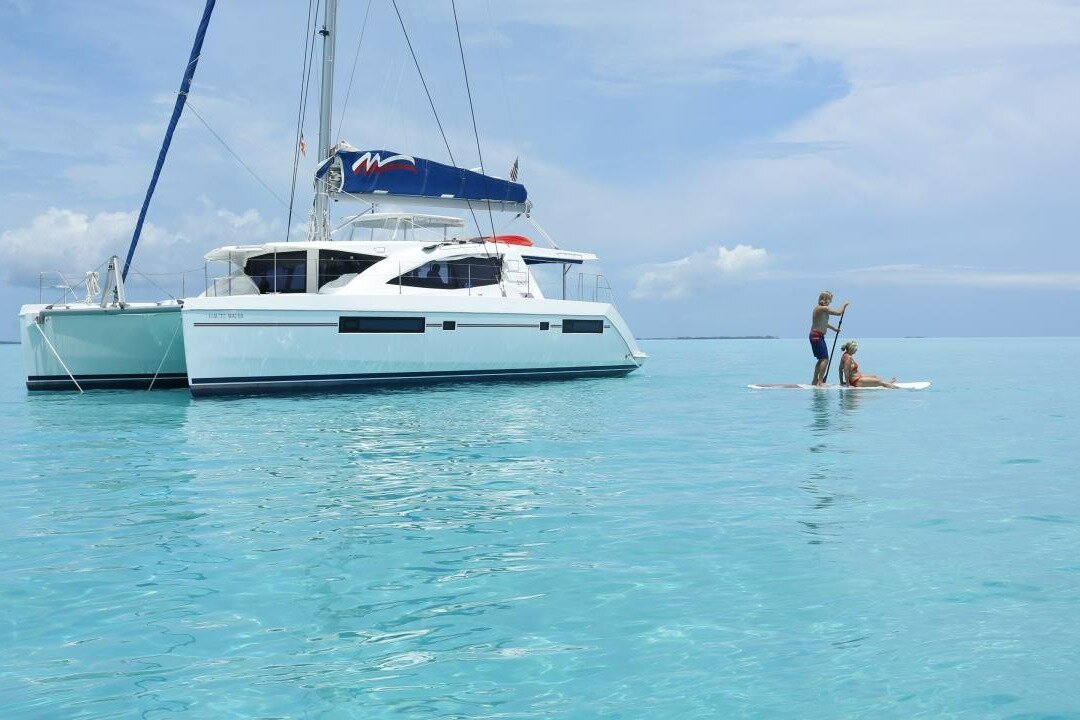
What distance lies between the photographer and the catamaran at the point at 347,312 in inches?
584

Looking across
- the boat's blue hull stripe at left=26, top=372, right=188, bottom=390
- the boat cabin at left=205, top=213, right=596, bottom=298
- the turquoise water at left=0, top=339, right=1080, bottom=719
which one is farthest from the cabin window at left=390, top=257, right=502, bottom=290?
the turquoise water at left=0, top=339, right=1080, bottom=719

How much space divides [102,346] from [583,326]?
10285 millimetres

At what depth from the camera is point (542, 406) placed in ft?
46.2

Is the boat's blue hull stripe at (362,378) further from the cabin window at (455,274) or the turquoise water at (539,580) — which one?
the turquoise water at (539,580)

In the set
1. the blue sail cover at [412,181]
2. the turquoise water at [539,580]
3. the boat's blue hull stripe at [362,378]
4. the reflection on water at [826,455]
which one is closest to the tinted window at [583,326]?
the boat's blue hull stripe at [362,378]

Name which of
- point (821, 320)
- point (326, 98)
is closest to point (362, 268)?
point (326, 98)

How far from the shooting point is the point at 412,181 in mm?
18250

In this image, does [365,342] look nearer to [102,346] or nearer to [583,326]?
[583,326]

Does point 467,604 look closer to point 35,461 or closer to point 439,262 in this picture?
point 35,461

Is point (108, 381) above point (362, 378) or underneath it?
underneath

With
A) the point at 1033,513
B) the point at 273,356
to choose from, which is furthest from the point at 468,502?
the point at 273,356

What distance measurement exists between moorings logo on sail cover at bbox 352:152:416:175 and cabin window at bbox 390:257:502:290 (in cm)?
250

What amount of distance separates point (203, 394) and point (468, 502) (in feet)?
32.8

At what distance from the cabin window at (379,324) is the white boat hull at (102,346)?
363 cm
